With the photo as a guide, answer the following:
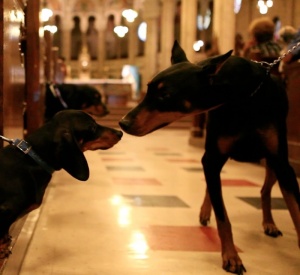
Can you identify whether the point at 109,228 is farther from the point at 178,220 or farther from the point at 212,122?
the point at 212,122

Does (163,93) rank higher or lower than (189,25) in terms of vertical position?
higher

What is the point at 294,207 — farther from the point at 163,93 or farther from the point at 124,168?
the point at 124,168

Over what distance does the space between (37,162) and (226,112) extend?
0.85 m

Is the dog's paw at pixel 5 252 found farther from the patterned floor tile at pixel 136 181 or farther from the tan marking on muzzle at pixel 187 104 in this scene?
the patterned floor tile at pixel 136 181

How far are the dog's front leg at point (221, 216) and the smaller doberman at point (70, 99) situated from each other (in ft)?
8.80

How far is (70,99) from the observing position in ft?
16.4

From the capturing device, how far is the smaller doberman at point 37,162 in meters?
Answer: 1.71

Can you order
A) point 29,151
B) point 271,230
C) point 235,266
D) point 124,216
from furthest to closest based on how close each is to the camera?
point 124,216, point 271,230, point 235,266, point 29,151

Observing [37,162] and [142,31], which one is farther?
[142,31]

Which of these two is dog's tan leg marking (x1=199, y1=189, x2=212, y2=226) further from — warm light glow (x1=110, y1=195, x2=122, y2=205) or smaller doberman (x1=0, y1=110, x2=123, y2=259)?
smaller doberman (x1=0, y1=110, x2=123, y2=259)

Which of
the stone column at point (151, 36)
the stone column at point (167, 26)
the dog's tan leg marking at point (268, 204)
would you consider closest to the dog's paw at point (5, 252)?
the dog's tan leg marking at point (268, 204)

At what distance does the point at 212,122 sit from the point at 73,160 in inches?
28.9

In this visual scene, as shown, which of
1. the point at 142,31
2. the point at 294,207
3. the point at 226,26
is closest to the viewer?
the point at 294,207

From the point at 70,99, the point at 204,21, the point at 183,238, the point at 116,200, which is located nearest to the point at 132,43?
the point at 204,21
